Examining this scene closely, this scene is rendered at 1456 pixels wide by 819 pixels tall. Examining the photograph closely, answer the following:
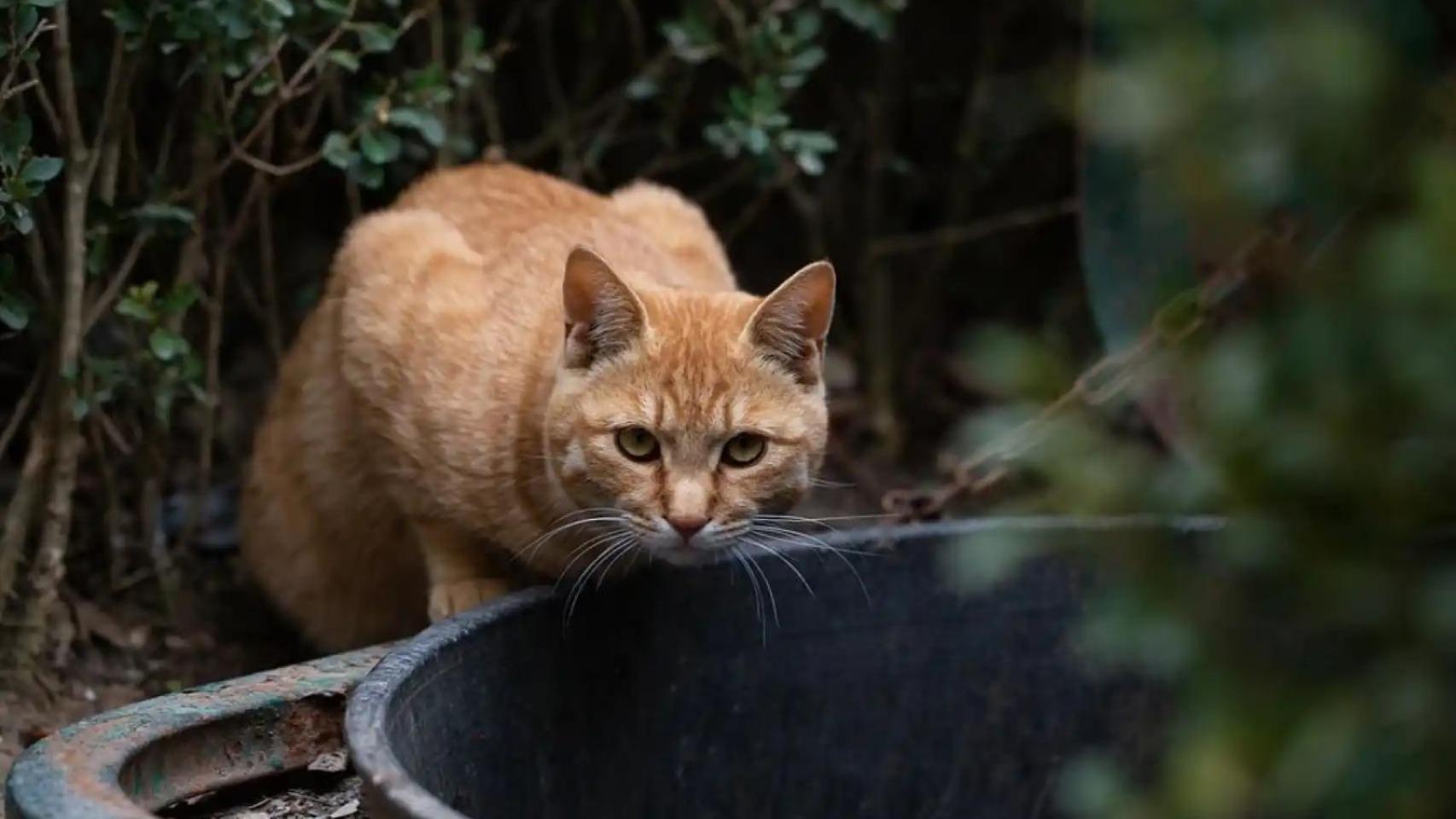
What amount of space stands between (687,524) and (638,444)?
179 mm

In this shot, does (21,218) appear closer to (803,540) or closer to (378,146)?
(378,146)

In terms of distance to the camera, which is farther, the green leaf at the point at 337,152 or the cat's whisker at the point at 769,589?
the green leaf at the point at 337,152

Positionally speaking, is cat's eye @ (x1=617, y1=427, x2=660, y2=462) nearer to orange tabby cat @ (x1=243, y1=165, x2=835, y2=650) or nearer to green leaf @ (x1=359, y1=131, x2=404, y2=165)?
orange tabby cat @ (x1=243, y1=165, x2=835, y2=650)

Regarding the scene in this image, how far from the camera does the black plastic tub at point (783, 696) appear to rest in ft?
8.38

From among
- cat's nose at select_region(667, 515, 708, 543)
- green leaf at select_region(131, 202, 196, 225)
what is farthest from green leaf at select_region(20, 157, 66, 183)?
cat's nose at select_region(667, 515, 708, 543)

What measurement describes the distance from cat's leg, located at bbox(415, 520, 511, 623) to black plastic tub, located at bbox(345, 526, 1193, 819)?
40 centimetres

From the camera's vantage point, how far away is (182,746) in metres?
2.33

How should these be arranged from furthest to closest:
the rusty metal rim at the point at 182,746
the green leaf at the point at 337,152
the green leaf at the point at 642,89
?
the green leaf at the point at 642,89, the green leaf at the point at 337,152, the rusty metal rim at the point at 182,746

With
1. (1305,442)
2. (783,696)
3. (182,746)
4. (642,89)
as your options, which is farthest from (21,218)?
(1305,442)

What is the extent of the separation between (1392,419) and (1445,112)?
21 cm

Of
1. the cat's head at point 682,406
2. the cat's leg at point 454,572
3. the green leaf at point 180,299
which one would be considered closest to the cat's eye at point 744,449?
the cat's head at point 682,406

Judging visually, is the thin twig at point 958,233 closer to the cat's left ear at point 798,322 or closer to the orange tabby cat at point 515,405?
the orange tabby cat at point 515,405

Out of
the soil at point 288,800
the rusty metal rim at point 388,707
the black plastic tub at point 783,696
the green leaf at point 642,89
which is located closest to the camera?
the rusty metal rim at point 388,707

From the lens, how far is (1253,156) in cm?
98
